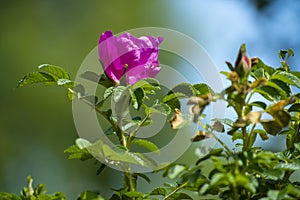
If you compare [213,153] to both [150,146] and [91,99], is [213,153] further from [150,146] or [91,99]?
[91,99]

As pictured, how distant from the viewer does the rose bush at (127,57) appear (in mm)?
751

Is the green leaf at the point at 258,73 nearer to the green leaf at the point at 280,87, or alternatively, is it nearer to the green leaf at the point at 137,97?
the green leaf at the point at 280,87

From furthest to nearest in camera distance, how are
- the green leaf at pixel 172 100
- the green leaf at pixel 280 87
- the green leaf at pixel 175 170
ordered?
the green leaf at pixel 172 100 < the green leaf at pixel 280 87 < the green leaf at pixel 175 170

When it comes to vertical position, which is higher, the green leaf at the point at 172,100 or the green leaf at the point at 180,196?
the green leaf at the point at 172,100

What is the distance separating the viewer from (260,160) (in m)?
0.55

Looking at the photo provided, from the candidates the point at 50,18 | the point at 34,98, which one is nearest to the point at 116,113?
the point at 34,98

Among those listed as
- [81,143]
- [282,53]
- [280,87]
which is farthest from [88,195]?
[282,53]

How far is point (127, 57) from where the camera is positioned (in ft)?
2.48

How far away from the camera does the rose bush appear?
0.75 metres

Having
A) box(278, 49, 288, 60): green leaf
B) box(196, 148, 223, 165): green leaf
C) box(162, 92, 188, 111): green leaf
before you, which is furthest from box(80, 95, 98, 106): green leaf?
box(278, 49, 288, 60): green leaf

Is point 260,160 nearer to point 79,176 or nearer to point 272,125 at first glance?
point 272,125

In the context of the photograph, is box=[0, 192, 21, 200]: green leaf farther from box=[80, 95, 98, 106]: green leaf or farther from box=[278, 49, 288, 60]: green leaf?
box=[278, 49, 288, 60]: green leaf

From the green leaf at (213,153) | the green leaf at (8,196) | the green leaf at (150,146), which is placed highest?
the green leaf at (150,146)

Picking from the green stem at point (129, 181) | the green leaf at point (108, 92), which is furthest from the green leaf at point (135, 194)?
the green leaf at point (108, 92)
